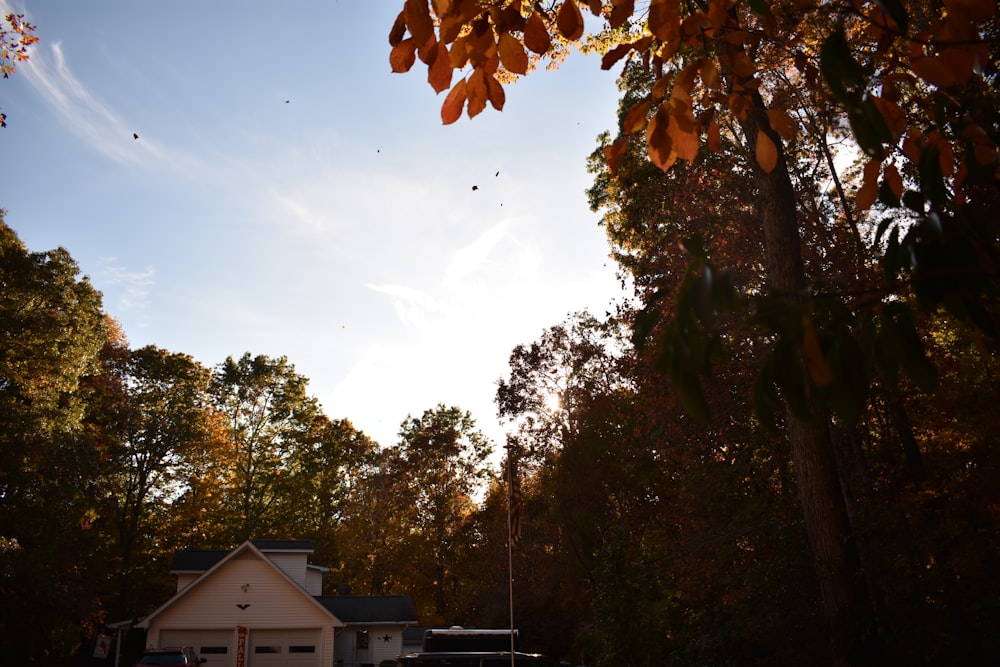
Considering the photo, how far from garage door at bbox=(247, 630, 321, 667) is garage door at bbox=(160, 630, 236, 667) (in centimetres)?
78

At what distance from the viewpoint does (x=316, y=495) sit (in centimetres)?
4328

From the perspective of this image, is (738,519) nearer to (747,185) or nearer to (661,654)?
(661,654)

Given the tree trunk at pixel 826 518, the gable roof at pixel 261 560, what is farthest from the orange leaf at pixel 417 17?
the gable roof at pixel 261 560

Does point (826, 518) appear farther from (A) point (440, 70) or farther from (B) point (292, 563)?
(B) point (292, 563)

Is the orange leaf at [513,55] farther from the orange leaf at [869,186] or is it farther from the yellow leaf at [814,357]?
the yellow leaf at [814,357]

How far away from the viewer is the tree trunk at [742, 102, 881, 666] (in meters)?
8.65

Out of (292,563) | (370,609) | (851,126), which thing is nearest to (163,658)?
(292,563)

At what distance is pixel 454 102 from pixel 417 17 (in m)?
0.30

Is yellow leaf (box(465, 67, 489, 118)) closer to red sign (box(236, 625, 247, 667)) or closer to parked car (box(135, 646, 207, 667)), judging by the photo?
parked car (box(135, 646, 207, 667))

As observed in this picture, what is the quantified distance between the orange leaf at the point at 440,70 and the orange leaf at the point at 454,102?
3cm

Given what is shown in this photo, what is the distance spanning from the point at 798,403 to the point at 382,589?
4548cm

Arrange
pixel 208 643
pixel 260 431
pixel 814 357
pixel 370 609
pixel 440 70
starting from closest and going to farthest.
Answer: pixel 814 357
pixel 440 70
pixel 208 643
pixel 370 609
pixel 260 431

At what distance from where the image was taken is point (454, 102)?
227cm

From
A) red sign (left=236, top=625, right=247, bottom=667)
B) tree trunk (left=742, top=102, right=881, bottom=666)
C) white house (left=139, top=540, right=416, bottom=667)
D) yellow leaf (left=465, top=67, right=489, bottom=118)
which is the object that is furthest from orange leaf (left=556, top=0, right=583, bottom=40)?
red sign (left=236, top=625, right=247, bottom=667)
